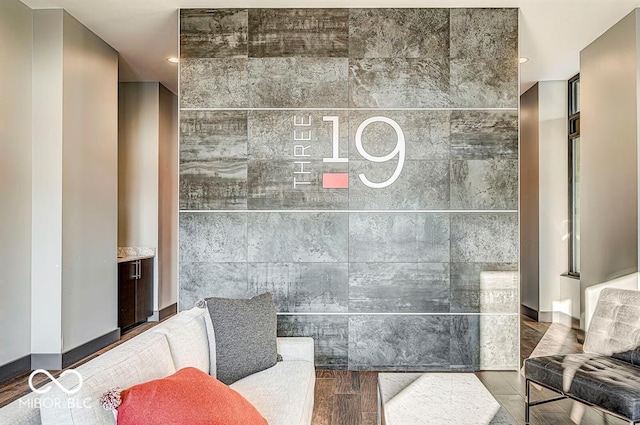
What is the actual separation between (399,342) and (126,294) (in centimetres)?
319

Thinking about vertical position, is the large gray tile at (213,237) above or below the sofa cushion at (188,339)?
above

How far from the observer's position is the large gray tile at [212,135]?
14.9 ft

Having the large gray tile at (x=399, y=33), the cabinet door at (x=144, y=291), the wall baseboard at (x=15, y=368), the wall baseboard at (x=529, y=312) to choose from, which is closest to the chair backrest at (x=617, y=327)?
the large gray tile at (x=399, y=33)

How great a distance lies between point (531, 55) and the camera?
575cm

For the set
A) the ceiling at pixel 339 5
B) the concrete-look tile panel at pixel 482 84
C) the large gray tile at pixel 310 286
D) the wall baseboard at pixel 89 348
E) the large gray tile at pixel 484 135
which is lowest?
the wall baseboard at pixel 89 348

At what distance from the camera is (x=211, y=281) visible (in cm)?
455

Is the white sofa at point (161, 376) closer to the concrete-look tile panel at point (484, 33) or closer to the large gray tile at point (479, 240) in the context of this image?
the large gray tile at point (479, 240)

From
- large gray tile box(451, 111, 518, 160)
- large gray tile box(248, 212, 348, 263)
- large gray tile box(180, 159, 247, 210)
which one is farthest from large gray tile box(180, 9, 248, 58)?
large gray tile box(451, 111, 518, 160)

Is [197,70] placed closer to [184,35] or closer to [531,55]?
[184,35]

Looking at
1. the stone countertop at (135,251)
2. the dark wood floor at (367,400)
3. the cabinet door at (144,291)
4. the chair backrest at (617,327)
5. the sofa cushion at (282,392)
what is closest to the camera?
the sofa cushion at (282,392)

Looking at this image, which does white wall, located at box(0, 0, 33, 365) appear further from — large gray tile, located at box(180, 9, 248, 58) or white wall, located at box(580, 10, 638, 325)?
white wall, located at box(580, 10, 638, 325)

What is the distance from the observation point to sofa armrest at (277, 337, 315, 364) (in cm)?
321

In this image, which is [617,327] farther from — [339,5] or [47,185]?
[47,185]

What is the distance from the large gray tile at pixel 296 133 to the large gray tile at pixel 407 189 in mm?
352
